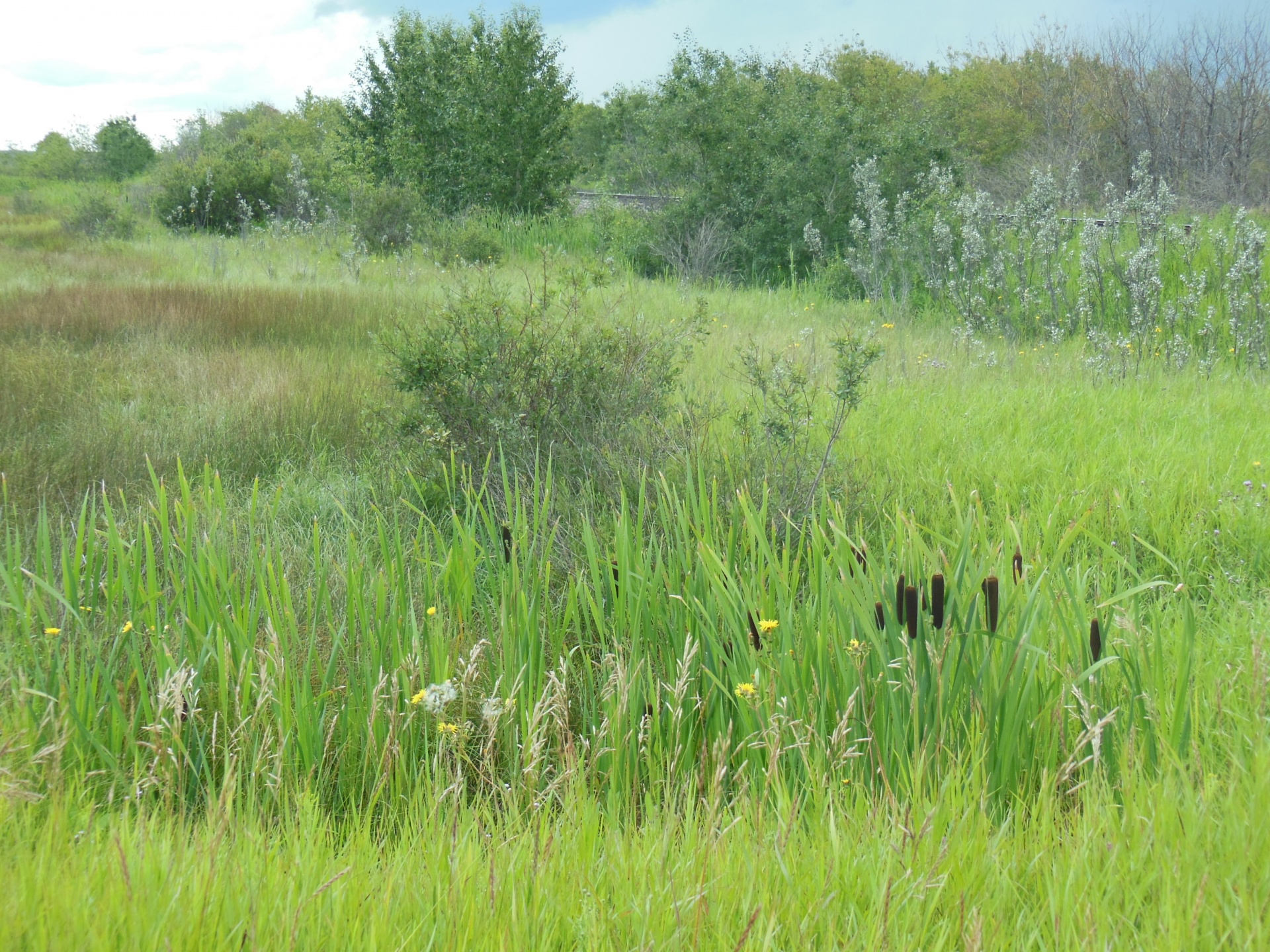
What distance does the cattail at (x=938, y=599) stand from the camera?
1.64 meters

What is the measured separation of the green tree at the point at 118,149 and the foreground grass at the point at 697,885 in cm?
4134

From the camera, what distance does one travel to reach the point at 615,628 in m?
2.39

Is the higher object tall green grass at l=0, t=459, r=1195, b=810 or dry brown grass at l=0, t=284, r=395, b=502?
dry brown grass at l=0, t=284, r=395, b=502

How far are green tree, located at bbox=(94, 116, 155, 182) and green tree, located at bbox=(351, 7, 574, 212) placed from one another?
22.5 m

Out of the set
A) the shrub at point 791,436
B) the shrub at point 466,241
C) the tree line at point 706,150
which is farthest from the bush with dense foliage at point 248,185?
the shrub at point 791,436

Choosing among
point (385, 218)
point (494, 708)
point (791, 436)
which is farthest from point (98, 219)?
point (494, 708)

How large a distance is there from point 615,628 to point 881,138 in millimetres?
14972

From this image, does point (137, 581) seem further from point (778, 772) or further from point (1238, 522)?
point (1238, 522)

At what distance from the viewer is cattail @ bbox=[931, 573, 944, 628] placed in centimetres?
164

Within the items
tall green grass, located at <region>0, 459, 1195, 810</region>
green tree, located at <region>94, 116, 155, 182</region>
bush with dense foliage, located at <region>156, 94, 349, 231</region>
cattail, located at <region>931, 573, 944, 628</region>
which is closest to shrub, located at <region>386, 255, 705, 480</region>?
tall green grass, located at <region>0, 459, 1195, 810</region>

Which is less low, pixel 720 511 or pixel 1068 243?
pixel 1068 243

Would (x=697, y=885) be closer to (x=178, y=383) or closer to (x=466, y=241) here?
(x=178, y=383)

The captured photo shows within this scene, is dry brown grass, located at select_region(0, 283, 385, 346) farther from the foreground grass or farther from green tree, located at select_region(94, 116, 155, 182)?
green tree, located at select_region(94, 116, 155, 182)

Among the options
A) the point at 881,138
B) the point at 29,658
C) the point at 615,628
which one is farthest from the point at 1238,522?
the point at 881,138
